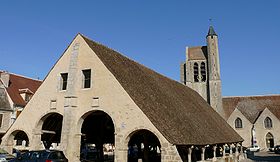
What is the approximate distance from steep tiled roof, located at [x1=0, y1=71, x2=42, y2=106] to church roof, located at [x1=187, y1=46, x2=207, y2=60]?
23.0 meters

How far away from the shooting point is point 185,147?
51.0ft

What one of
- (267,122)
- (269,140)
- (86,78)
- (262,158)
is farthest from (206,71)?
(86,78)

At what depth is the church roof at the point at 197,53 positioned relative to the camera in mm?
43531

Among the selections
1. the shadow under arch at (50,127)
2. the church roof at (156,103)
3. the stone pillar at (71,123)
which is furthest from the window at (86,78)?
the shadow under arch at (50,127)

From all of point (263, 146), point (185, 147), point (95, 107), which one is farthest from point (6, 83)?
point (263, 146)

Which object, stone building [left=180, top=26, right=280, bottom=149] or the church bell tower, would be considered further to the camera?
stone building [left=180, top=26, right=280, bottom=149]

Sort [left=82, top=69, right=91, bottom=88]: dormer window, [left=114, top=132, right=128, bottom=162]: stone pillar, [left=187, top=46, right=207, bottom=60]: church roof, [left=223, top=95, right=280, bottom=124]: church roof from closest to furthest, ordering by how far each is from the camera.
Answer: [left=114, top=132, right=128, bottom=162]: stone pillar → [left=82, top=69, right=91, bottom=88]: dormer window → [left=187, top=46, right=207, bottom=60]: church roof → [left=223, top=95, right=280, bottom=124]: church roof

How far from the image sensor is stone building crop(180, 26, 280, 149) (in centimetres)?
4070

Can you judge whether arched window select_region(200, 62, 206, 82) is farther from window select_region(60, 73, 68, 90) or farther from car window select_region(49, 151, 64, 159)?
car window select_region(49, 151, 64, 159)

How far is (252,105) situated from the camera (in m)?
→ 47.8

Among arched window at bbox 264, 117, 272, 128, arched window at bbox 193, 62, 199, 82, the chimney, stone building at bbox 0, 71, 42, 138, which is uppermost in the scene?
arched window at bbox 193, 62, 199, 82

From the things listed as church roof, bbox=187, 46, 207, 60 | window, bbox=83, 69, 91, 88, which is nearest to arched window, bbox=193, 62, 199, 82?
church roof, bbox=187, 46, 207, 60

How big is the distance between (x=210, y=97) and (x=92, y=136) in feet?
71.8

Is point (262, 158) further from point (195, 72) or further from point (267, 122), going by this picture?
point (195, 72)
